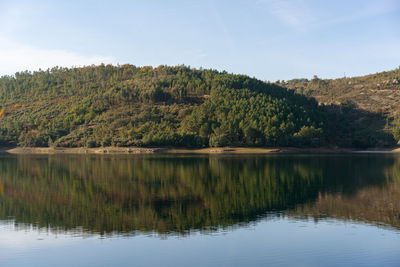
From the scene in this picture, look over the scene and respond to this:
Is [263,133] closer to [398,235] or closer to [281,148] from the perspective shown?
[281,148]

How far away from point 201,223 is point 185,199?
28.3ft

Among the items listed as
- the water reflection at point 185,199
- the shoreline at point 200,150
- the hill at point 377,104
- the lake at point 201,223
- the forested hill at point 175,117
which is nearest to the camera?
the lake at point 201,223

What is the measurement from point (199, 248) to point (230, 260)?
7.83 feet

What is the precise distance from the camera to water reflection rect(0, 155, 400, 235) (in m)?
28.6

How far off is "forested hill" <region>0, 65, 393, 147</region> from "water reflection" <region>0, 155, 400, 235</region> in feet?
228

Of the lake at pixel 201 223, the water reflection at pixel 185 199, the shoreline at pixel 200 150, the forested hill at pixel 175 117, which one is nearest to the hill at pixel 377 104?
the forested hill at pixel 175 117

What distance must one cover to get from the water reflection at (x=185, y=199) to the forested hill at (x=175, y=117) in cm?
6941

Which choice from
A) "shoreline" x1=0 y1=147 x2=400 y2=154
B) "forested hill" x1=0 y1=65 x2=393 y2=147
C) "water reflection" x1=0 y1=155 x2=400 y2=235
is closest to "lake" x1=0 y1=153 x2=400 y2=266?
"water reflection" x1=0 y1=155 x2=400 y2=235

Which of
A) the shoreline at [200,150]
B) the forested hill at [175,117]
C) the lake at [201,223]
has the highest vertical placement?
the forested hill at [175,117]

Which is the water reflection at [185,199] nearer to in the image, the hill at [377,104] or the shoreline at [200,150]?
the shoreline at [200,150]

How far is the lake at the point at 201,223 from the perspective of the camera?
70.0 feet

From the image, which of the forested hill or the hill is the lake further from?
the hill

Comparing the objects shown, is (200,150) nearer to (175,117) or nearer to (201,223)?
(175,117)

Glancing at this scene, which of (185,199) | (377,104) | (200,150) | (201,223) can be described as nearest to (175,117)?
(200,150)
